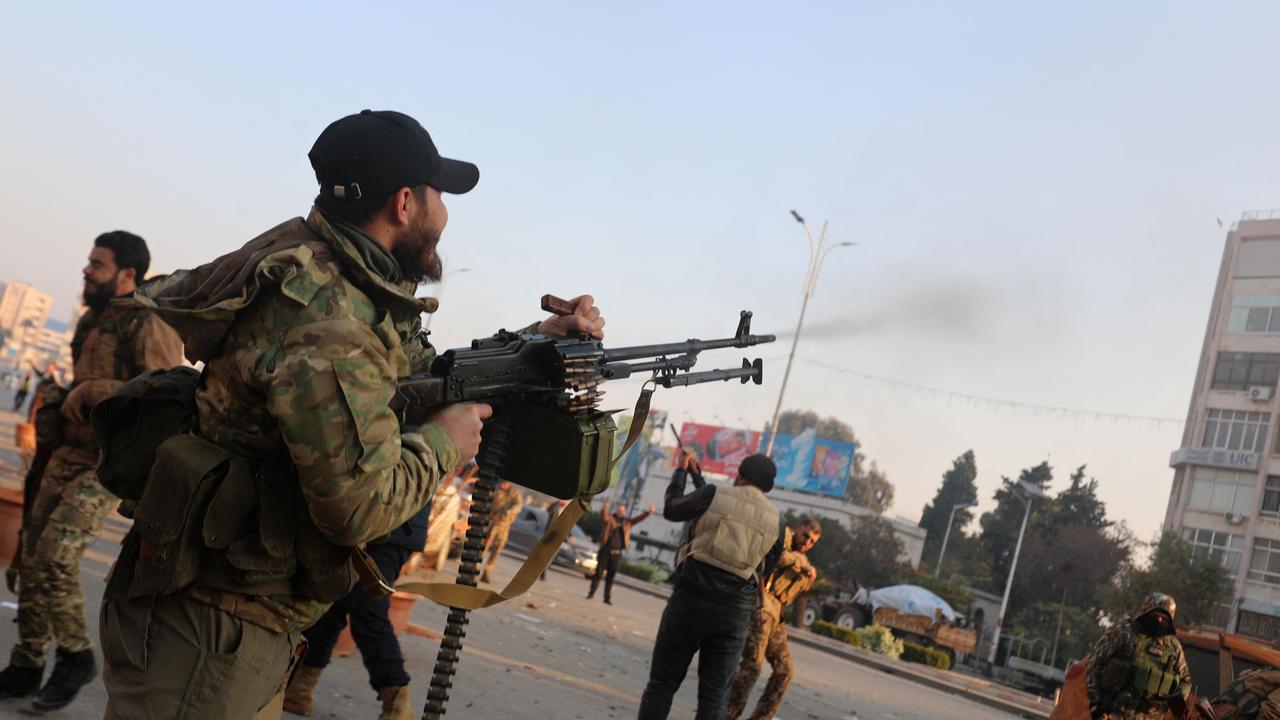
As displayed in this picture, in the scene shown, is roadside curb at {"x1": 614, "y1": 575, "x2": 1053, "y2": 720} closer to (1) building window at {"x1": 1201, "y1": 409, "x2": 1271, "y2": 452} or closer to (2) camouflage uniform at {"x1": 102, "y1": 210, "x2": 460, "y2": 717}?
(2) camouflage uniform at {"x1": 102, "y1": 210, "x2": 460, "y2": 717}

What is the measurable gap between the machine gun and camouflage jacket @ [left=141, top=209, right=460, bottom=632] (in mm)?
222

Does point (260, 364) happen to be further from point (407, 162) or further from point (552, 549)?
point (552, 549)

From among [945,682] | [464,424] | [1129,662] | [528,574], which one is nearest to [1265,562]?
[945,682]

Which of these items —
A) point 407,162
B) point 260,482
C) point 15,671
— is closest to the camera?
point 260,482

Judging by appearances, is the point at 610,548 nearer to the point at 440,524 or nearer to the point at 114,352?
the point at 440,524

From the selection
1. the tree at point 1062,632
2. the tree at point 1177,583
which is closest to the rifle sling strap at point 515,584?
the tree at point 1177,583

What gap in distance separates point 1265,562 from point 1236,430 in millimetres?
6938

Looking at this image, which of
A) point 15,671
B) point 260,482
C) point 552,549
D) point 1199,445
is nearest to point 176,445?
point 260,482

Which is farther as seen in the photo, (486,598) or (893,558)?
(893,558)

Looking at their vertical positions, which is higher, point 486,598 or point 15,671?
point 486,598

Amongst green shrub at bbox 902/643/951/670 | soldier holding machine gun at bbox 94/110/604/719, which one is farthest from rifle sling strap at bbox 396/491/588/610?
green shrub at bbox 902/643/951/670

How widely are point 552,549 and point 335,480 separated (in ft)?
3.66

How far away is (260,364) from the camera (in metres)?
2.19

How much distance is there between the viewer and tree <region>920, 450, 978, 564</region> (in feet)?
309
